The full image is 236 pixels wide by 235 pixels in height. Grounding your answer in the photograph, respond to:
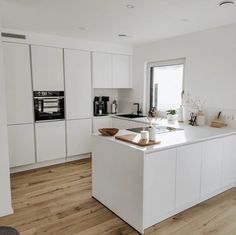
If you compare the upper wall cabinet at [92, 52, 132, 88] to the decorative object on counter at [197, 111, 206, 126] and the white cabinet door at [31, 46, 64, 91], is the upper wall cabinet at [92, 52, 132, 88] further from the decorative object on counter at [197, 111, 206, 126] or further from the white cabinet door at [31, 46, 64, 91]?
the decorative object on counter at [197, 111, 206, 126]

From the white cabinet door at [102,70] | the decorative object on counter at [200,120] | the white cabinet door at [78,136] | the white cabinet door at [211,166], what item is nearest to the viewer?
the white cabinet door at [211,166]

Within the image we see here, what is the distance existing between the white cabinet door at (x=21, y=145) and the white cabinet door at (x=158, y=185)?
244cm

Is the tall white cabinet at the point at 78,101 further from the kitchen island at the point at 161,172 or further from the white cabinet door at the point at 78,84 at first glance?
the kitchen island at the point at 161,172

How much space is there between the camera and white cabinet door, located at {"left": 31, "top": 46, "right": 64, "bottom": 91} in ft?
12.3

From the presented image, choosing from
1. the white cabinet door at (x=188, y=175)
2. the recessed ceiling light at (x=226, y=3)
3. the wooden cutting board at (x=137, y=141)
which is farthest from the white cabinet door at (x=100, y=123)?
the recessed ceiling light at (x=226, y=3)

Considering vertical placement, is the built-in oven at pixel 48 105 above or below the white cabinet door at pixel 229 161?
above

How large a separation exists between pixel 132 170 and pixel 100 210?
0.80m

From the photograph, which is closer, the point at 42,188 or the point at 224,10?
the point at 224,10

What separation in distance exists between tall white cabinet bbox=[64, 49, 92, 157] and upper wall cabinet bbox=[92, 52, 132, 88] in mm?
174

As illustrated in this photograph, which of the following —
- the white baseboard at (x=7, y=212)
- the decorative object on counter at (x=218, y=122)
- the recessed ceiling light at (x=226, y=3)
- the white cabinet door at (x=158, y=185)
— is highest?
the recessed ceiling light at (x=226, y=3)

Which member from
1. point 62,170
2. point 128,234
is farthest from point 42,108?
point 128,234

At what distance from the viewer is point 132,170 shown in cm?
226

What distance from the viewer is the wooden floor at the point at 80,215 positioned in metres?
2.32

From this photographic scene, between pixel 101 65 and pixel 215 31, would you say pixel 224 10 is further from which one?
pixel 101 65
